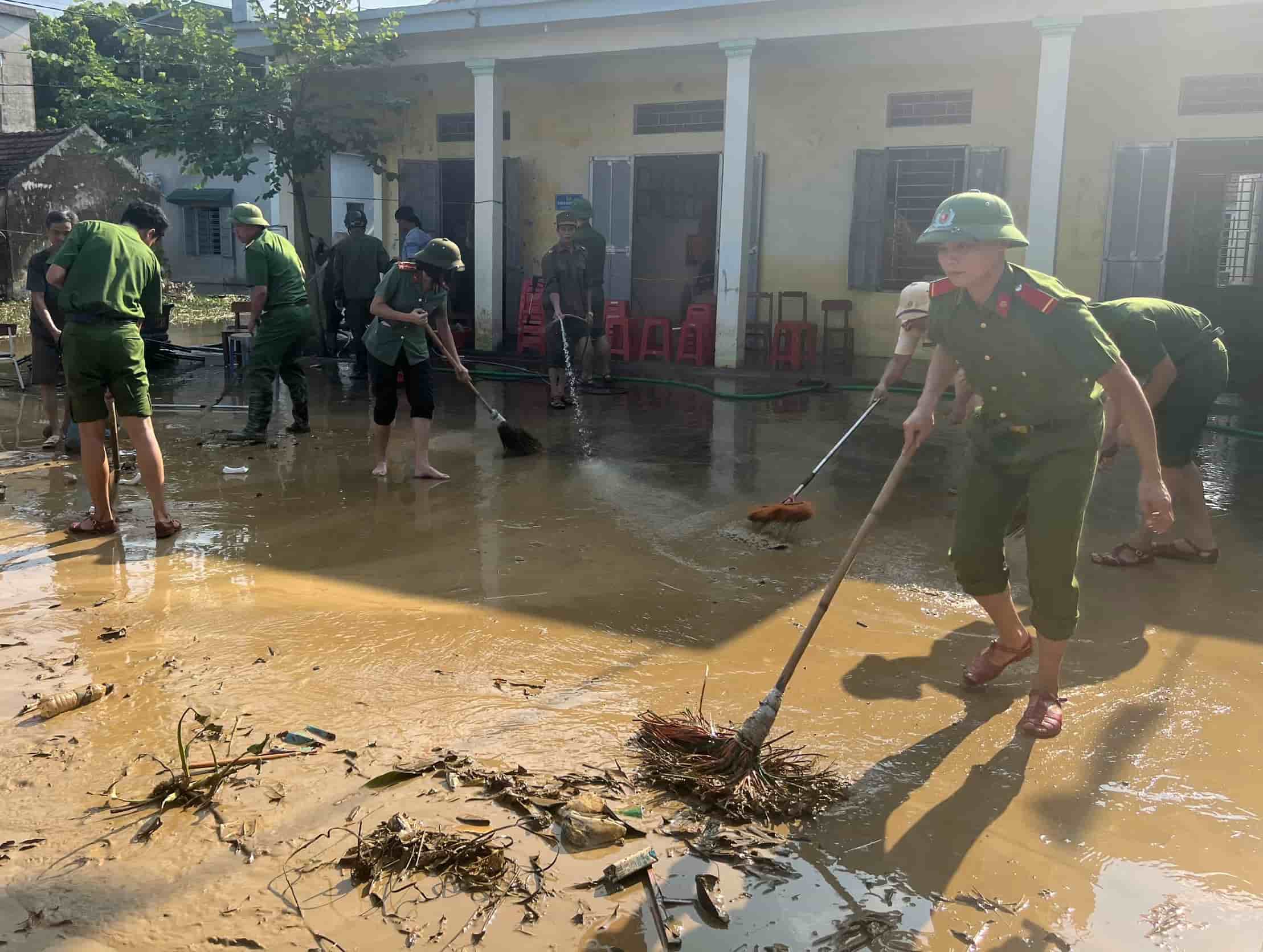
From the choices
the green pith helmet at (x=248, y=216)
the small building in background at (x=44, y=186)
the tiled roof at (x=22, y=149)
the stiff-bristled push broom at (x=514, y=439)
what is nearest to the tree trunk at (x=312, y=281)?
the green pith helmet at (x=248, y=216)

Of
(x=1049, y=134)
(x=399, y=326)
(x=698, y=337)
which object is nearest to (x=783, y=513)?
(x=399, y=326)

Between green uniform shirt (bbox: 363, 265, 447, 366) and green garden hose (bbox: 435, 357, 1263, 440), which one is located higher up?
green uniform shirt (bbox: 363, 265, 447, 366)

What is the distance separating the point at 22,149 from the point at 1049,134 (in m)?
19.1

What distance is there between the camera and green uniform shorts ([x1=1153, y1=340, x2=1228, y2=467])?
5.04m

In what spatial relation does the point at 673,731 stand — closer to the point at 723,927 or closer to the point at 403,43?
the point at 723,927

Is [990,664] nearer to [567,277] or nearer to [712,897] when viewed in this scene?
[712,897]

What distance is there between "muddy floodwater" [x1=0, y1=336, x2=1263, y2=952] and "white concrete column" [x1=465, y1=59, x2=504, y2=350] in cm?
633

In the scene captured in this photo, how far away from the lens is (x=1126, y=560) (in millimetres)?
5215

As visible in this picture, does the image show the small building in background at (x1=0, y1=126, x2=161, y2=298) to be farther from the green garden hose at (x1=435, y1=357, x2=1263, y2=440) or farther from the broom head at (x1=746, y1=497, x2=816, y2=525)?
the broom head at (x1=746, y1=497, x2=816, y2=525)

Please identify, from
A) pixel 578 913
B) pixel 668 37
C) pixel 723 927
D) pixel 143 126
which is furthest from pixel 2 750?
pixel 143 126

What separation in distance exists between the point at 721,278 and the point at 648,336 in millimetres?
1716

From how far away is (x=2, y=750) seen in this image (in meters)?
3.08

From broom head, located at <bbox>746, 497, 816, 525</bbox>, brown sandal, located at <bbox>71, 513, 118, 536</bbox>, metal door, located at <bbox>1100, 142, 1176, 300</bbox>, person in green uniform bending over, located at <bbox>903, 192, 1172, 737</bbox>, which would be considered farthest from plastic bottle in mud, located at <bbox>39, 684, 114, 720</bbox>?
metal door, located at <bbox>1100, 142, 1176, 300</bbox>

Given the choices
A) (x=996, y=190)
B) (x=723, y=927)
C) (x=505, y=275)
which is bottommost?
(x=723, y=927)
